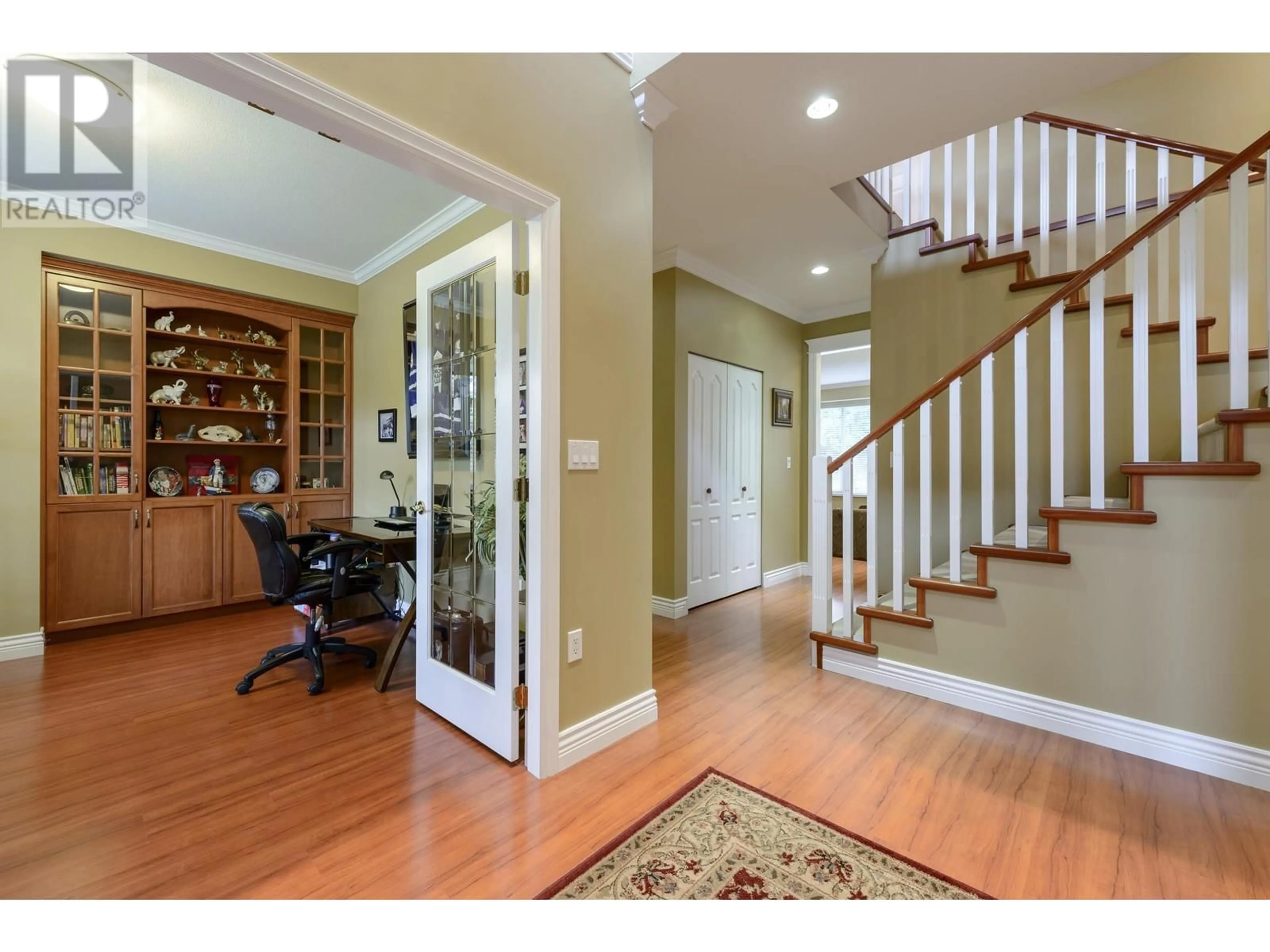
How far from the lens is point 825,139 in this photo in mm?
2455

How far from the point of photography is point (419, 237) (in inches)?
141

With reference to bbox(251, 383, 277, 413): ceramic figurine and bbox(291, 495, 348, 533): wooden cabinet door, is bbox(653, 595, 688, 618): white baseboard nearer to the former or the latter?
bbox(291, 495, 348, 533): wooden cabinet door

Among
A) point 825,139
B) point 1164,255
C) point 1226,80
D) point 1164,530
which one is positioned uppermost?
point 1226,80

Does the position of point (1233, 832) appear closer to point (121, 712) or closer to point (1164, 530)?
point (1164, 530)

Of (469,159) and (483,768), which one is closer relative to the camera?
(469,159)

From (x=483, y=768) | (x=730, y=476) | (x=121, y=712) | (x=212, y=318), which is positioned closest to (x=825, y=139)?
(x=730, y=476)

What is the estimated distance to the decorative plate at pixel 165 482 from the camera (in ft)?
12.0

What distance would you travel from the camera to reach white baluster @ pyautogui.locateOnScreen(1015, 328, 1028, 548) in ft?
7.38

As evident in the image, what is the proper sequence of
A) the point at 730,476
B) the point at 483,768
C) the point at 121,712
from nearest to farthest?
the point at 483,768 → the point at 121,712 → the point at 730,476

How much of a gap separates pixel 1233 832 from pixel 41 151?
5809mm

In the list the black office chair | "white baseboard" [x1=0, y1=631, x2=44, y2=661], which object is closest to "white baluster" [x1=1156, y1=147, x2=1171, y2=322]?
the black office chair

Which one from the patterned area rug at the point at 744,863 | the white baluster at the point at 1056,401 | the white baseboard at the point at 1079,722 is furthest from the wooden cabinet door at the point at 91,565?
the white baluster at the point at 1056,401

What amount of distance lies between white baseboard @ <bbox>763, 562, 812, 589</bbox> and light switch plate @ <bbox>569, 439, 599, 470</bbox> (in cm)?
333
